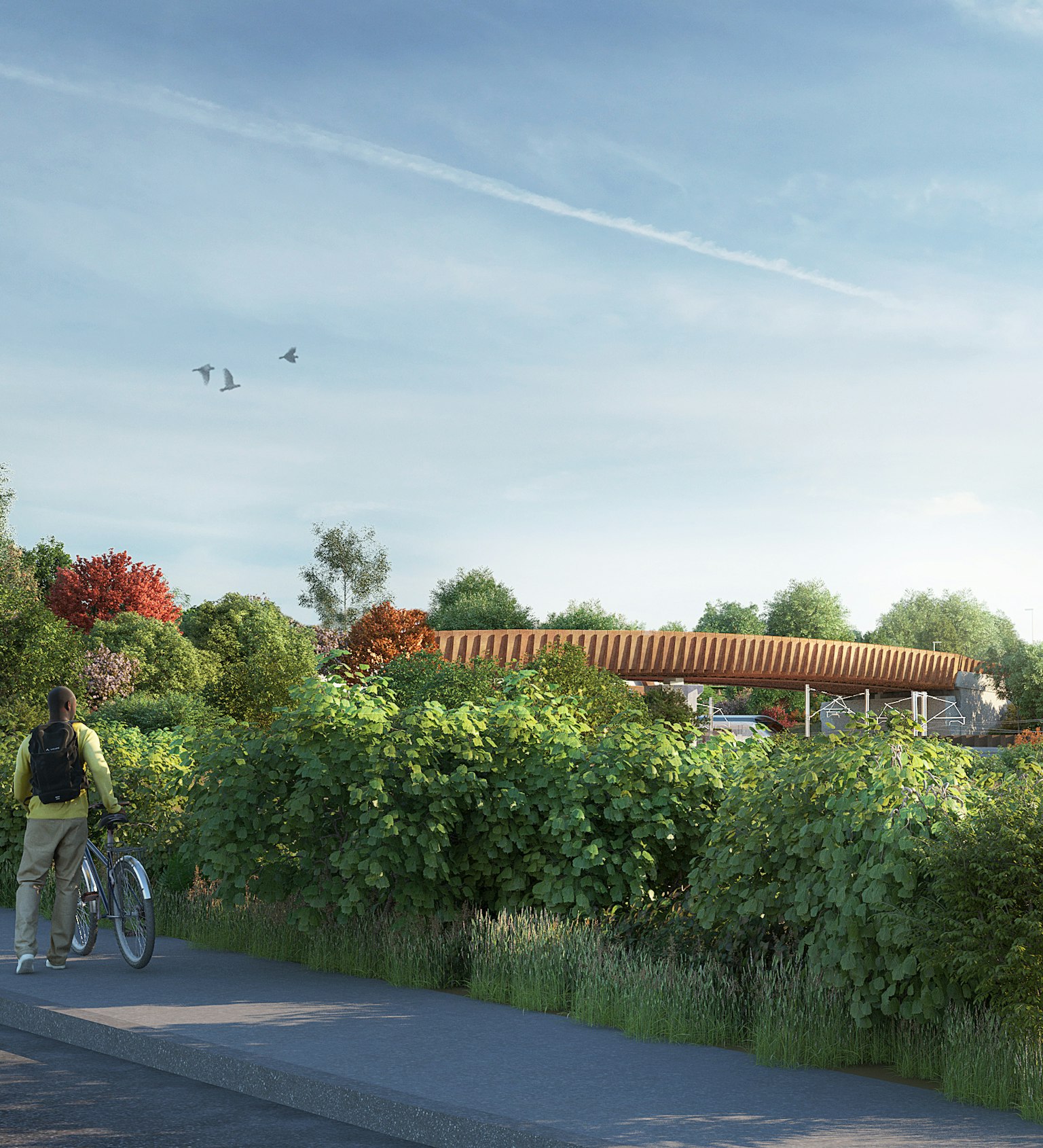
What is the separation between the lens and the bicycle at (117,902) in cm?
884

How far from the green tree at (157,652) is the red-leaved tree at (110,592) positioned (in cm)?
387

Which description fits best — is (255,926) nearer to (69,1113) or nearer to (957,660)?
(69,1113)

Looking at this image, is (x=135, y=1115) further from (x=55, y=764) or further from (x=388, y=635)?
(x=388, y=635)

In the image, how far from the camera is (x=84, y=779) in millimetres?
9203

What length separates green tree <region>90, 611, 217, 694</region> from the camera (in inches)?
1400

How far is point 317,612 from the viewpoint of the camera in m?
69.6

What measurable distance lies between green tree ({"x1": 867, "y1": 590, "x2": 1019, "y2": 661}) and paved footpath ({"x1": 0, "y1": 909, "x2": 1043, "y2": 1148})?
297ft

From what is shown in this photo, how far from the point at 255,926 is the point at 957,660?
61376mm

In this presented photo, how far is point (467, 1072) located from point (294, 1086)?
0.80 meters

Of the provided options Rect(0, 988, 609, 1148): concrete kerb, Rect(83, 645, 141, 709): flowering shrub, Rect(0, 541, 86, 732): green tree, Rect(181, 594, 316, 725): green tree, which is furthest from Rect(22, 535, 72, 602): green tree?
Rect(0, 988, 609, 1148): concrete kerb

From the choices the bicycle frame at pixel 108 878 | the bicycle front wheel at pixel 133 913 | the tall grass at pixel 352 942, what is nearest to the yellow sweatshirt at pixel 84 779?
the bicycle frame at pixel 108 878

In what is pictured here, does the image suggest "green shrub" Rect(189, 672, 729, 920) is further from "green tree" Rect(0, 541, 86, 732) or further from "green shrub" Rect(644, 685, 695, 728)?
"green shrub" Rect(644, 685, 695, 728)

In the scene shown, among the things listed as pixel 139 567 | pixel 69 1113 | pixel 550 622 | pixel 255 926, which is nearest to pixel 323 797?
pixel 255 926

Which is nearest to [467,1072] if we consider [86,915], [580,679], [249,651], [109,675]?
[86,915]
